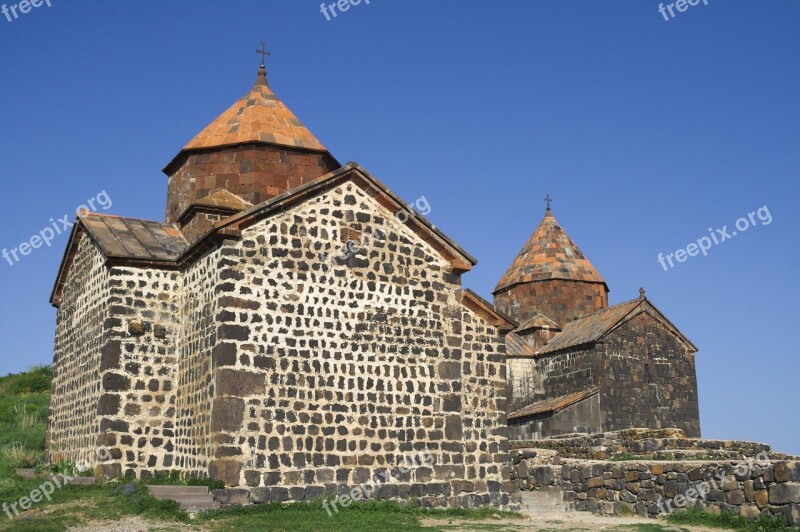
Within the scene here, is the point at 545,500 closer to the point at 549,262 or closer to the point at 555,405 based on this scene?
the point at 555,405

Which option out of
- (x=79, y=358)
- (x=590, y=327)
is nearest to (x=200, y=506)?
(x=79, y=358)

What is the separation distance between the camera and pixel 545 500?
51.9ft

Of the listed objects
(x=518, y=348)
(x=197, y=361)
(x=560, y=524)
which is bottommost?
(x=560, y=524)

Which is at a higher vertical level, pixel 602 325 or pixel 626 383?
pixel 602 325

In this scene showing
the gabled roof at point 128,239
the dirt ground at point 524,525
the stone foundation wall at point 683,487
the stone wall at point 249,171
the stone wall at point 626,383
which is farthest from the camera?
the stone wall at point 626,383

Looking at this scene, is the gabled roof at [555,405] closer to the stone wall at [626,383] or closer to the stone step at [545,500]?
the stone wall at [626,383]

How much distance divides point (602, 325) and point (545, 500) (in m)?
11.1

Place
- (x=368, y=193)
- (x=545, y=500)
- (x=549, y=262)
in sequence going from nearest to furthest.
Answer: (x=368, y=193), (x=545, y=500), (x=549, y=262)

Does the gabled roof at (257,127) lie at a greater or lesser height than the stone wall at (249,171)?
greater

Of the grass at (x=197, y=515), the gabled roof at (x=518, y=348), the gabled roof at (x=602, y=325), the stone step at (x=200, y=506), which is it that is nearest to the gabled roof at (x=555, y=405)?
the gabled roof at (x=602, y=325)

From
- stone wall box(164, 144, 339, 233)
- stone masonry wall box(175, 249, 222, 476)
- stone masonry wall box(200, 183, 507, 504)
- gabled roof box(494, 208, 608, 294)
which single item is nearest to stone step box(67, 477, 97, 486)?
stone masonry wall box(175, 249, 222, 476)

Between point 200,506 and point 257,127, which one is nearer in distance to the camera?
point 200,506

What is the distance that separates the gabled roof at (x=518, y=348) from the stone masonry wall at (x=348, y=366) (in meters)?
11.7

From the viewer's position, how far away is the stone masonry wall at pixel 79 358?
585 inches
